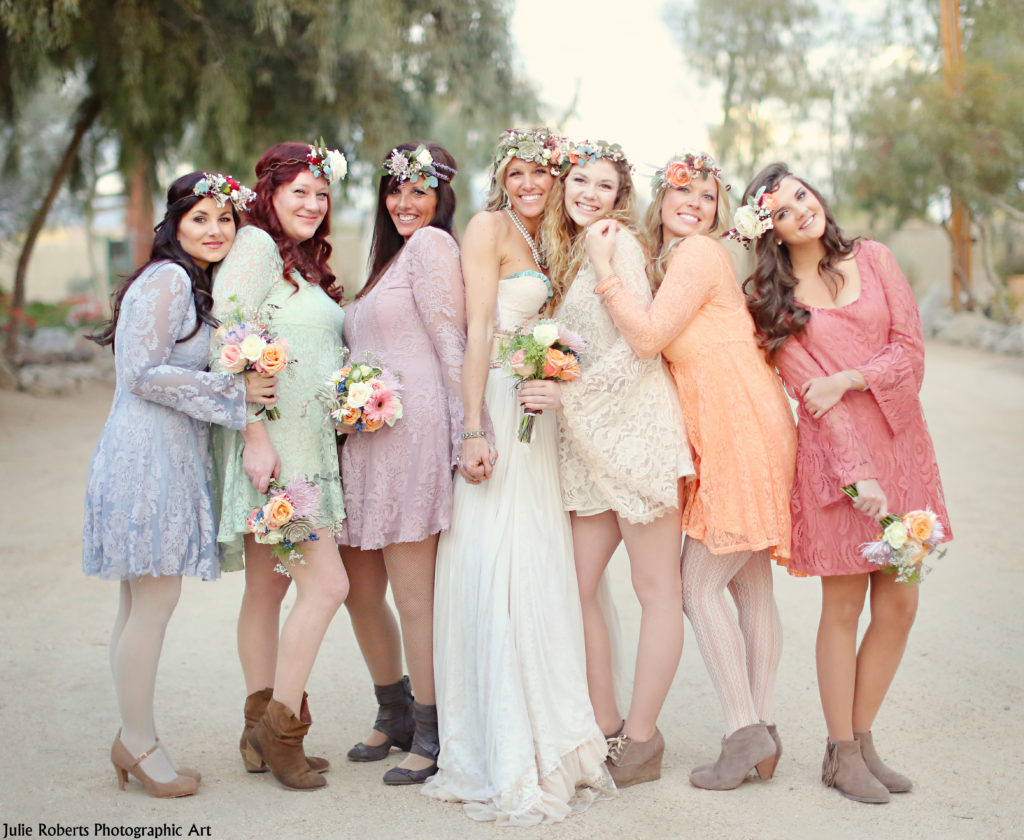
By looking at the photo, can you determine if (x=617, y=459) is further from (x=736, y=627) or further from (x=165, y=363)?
(x=165, y=363)

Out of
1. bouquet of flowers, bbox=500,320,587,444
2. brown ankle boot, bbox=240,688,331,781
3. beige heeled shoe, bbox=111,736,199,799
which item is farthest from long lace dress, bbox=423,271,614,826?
beige heeled shoe, bbox=111,736,199,799

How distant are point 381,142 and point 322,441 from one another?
34.7ft

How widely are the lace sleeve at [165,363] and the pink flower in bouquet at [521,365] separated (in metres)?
0.93

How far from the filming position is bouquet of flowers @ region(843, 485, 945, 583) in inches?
133

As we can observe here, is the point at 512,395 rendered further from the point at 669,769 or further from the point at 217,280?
the point at 669,769

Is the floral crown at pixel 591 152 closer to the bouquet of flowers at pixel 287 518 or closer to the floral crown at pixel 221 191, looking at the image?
the floral crown at pixel 221 191

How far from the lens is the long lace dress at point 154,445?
3457 millimetres

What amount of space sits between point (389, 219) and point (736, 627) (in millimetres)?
2067

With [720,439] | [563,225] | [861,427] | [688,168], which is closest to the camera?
[861,427]

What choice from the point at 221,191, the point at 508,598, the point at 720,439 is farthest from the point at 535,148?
the point at 508,598

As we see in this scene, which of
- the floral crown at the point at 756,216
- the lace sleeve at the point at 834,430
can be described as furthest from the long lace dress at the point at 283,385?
the lace sleeve at the point at 834,430

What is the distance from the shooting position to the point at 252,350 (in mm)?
3406

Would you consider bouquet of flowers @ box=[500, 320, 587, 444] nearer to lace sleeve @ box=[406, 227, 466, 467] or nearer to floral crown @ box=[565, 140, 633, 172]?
lace sleeve @ box=[406, 227, 466, 467]

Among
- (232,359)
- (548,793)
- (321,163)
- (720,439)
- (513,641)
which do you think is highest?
(321,163)
